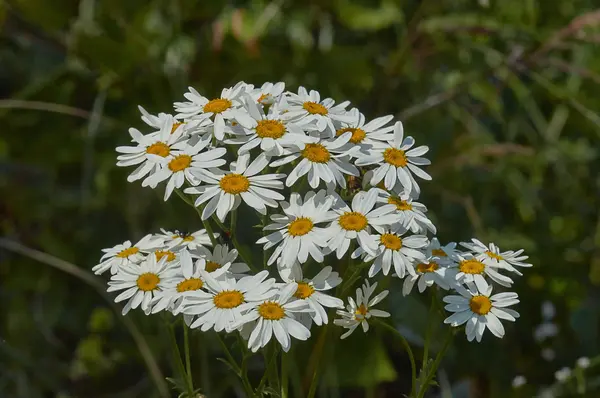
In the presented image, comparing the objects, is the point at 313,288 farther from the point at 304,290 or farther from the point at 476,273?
the point at 476,273

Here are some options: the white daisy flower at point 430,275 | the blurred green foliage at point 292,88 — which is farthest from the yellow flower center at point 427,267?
the blurred green foliage at point 292,88

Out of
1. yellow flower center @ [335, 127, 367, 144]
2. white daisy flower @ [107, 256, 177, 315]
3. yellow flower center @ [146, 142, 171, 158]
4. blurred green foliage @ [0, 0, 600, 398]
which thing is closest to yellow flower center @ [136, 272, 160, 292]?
white daisy flower @ [107, 256, 177, 315]

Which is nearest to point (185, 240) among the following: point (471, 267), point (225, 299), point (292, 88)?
point (225, 299)

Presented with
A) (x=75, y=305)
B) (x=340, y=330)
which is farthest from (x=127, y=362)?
(x=340, y=330)

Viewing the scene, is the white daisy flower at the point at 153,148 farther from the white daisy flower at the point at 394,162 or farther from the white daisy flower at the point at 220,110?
the white daisy flower at the point at 394,162

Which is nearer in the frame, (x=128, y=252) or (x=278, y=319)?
(x=278, y=319)

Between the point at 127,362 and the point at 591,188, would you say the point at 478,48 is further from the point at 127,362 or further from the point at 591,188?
the point at 127,362
